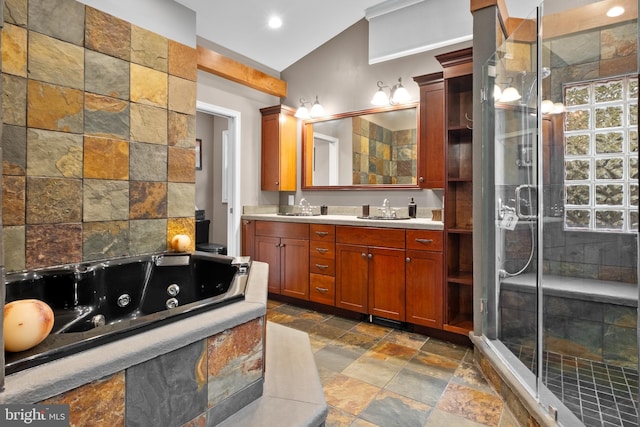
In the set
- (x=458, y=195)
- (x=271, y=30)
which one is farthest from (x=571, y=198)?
(x=271, y=30)

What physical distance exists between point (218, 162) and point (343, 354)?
4141mm

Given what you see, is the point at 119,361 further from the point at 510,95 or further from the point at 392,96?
the point at 392,96

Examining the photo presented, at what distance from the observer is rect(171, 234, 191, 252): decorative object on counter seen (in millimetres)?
2432

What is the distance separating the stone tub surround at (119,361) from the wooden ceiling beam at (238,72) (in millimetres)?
2898

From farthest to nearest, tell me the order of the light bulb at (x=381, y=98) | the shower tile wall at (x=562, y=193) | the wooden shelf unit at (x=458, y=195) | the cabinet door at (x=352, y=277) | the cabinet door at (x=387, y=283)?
the light bulb at (x=381, y=98), the cabinet door at (x=352, y=277), the cabinet door at (x=387, y=283), the wooden shelf unit at (x=458, y=195), the shower tile wall at (x=562, y=193)

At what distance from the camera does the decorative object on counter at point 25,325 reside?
0.95m

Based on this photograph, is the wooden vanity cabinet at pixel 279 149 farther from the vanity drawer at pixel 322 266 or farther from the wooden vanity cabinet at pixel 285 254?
the vanity drawer at pixel 322 266

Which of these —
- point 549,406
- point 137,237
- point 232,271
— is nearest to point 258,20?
point 137,237

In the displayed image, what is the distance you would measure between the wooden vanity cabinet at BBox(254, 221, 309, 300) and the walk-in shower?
1784 millimetres

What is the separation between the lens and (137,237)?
7.53ft

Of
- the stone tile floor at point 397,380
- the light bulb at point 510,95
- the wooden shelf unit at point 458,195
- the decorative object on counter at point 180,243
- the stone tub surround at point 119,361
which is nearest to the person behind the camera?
the stone tub surround at point 119,361

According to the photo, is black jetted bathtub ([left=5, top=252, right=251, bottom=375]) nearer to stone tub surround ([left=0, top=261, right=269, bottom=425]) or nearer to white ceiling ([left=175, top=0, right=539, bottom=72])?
stone tub surround ([left=0, top=261, right=269, bottom=425])

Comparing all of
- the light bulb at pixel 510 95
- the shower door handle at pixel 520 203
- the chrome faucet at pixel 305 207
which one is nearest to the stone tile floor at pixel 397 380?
the shower door handle at pixel 520 203

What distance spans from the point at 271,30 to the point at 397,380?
11.3 ft
